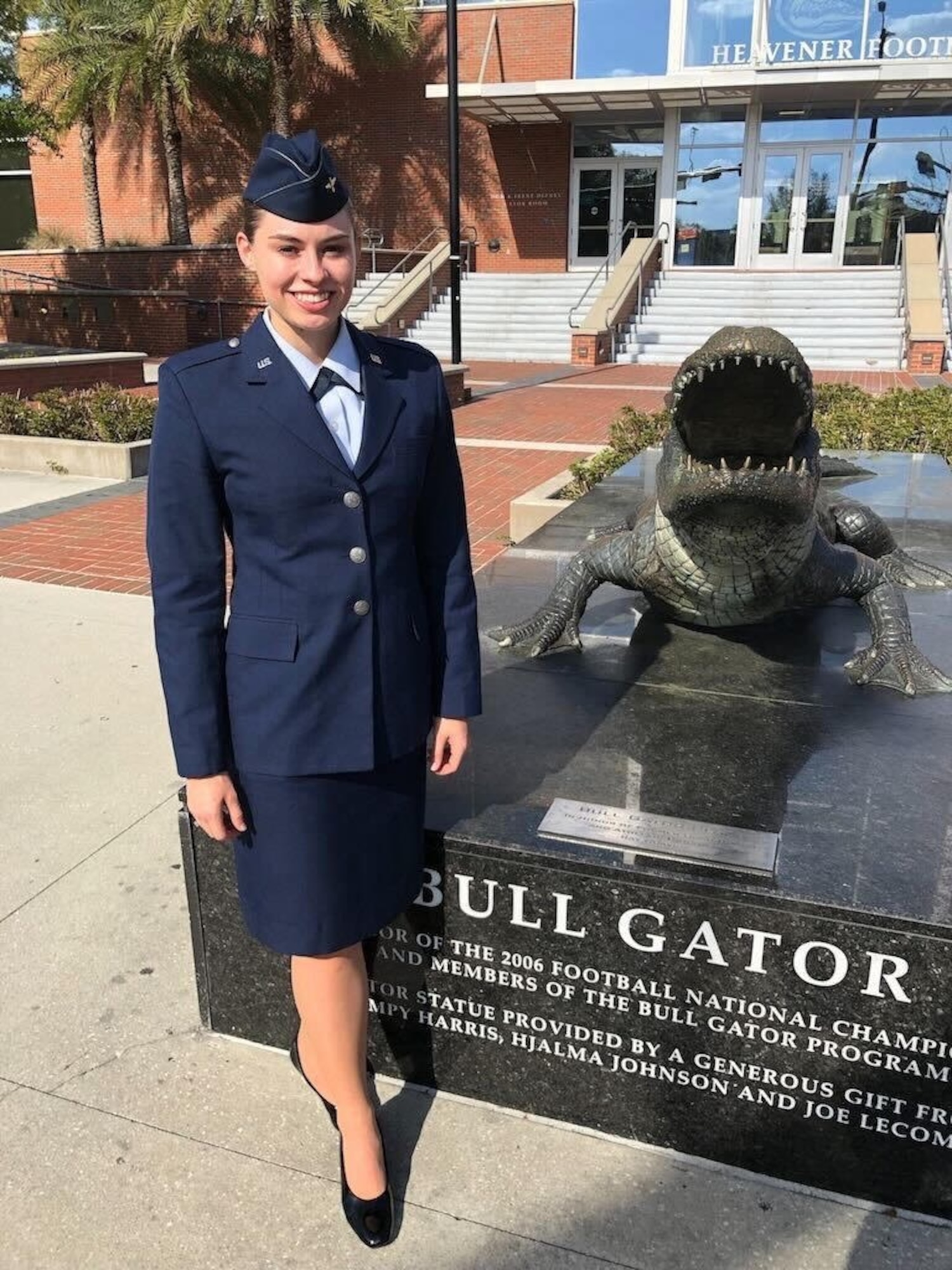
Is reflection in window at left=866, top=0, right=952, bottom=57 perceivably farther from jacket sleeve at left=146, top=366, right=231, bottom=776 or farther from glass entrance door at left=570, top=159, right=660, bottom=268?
jacket sleeve at left=146, top=366, right=231, bottom=776

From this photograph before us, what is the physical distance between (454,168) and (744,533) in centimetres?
1249

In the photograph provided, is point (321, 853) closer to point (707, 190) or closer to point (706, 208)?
point (706, 208)

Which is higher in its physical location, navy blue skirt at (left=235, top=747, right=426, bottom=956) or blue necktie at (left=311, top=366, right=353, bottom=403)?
blue necktie at (left=311, top=366, right=353, bottom=403)

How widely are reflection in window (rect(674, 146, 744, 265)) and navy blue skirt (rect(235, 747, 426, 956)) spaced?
24.8 m

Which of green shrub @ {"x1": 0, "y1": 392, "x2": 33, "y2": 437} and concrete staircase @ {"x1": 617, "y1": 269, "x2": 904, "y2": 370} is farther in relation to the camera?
concrete staircase @ {"x1": 617, "y1": 269, "x2": 904, "y2": 370}

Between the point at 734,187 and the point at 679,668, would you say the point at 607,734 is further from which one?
the point at 734,187

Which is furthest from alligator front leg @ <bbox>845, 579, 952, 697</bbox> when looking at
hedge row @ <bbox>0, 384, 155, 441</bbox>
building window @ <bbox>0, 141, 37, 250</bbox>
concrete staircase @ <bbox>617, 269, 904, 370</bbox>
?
building window @ <bbox>0, 141, 37, 250</bbox>

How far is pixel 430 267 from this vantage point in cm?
2155

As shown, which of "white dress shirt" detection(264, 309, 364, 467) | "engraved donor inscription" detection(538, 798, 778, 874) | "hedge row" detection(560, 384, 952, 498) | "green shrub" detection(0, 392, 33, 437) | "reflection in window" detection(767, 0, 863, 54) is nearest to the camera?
"white dress shirt" detection(264, 309, 364, 467)

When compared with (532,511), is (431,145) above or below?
above

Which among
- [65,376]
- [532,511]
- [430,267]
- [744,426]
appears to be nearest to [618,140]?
[430,267]

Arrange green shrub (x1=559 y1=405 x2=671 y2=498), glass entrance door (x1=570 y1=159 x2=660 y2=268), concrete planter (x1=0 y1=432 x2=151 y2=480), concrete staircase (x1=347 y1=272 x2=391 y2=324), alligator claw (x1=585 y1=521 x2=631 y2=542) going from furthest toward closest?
glass entrance door (x1=570 y1=159 x2=660 y2=268) < concrete staircase (x1=347 y1=272 x2=391 y2=324) < concrete planter (x1=0 y1=432 x2=151 y2=480) < green shrub (x1=559 y1=405 x2=671 y2=498) < alligator claw (x1=585 y1=521 x2=631 y2=542)

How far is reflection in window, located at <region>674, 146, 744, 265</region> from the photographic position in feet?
79.4

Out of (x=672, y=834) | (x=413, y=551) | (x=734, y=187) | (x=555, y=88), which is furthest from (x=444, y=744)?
(x=734, y=187)
